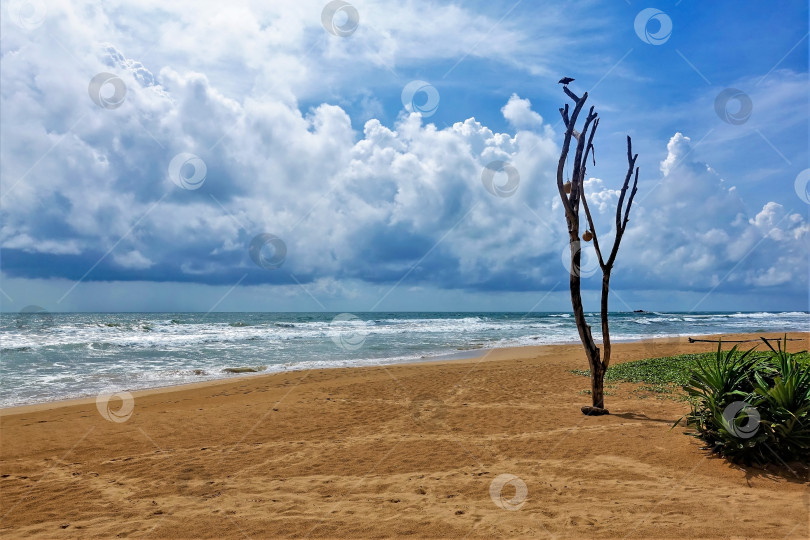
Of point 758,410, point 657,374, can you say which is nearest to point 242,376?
point 657,374

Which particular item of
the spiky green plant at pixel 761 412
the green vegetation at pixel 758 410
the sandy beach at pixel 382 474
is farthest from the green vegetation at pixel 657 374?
the spiky green plant at pixel 761 412

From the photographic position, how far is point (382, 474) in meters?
6.33

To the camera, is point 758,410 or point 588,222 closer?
point 758,410

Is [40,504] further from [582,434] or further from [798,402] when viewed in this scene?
[798,402]

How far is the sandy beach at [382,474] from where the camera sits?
482 cm

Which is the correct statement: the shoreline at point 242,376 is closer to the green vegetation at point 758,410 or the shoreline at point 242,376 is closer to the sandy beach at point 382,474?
A: the sandy beach at point 382,474

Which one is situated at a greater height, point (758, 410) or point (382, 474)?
point (758, 410)

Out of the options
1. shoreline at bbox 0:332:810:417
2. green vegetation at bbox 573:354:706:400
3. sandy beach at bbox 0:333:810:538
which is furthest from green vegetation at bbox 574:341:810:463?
shoreline at bbox 0:332:810:417

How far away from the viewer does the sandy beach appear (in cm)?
482

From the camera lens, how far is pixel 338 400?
11453 millimetres

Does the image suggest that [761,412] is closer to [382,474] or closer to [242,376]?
[382,474]

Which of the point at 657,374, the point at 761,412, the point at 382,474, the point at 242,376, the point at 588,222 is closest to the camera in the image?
the point at 761,412

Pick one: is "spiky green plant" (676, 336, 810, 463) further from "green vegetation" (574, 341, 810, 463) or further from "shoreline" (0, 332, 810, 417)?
"shoreline" (0, 332, 810, 417)

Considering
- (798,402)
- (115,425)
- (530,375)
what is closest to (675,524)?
(798,402)
